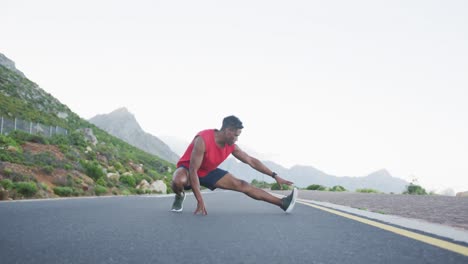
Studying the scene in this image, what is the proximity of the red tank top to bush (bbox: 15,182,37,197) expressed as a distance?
7741 millimetres

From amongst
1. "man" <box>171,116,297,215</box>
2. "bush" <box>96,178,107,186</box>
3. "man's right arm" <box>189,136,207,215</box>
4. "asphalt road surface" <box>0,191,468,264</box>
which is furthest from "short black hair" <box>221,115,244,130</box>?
"bush" <box>96,178,107,186</box>

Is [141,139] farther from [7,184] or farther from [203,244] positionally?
[203,244]

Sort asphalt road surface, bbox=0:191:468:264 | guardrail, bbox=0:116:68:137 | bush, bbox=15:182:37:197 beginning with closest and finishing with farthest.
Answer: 1. asphalt road surface, bbox=0:191:468:264
2. bush, bbox=15:182:37:197
3. guardrail, bbox=0:116:68:137

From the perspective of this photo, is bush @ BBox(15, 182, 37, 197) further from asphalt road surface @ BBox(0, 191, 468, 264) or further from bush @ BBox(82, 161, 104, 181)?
bush @ BBox(82, 161, 104, 181)

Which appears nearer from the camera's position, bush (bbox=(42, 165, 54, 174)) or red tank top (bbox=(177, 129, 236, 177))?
red tank top (bbox=(177, 129, 236, 177))

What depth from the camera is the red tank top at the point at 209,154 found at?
651 centimetres

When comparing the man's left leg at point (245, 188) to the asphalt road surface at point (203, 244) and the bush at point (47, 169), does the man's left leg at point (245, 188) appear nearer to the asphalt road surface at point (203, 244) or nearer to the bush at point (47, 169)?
the asphalt road surface at point (203, 244)

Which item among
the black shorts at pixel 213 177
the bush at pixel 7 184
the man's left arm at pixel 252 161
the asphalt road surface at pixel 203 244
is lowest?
the bush at pixel 7 184

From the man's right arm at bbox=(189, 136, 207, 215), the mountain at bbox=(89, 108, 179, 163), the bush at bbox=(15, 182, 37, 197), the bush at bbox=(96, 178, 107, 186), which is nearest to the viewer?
the man's right arm at bbox=(189, 136, 207, 215)

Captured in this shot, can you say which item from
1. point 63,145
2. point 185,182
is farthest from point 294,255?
point 63,145

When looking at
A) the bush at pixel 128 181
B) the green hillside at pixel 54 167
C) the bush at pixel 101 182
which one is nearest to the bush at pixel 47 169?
the green hillside at pixel 54 167

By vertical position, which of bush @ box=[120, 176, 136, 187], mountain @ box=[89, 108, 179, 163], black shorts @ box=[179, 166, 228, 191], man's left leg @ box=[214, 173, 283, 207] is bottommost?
bush @ box=[120, 176, 136, 187]

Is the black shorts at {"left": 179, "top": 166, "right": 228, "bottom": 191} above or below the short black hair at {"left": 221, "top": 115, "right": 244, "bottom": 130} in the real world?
below

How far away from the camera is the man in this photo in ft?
20.8
